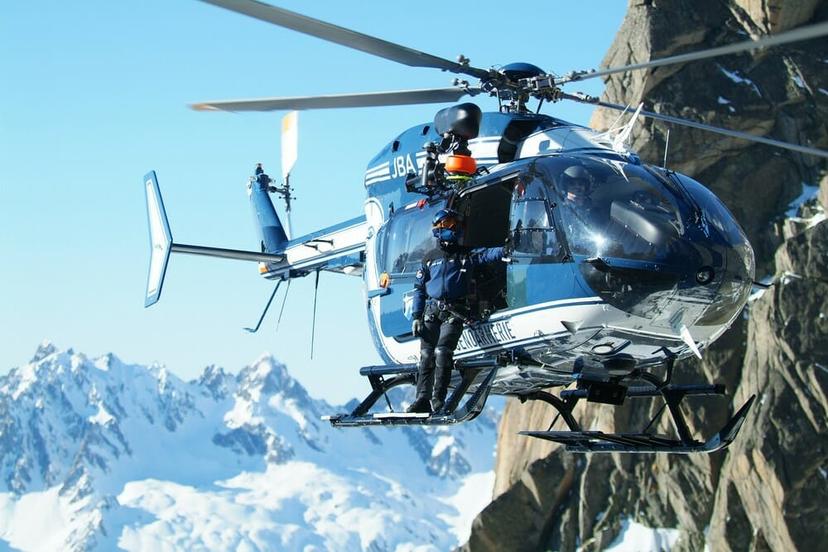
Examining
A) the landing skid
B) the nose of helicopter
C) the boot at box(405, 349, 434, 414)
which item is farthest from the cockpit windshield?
the boot at box(405, 349, 434, 414)

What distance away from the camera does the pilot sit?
1608cm

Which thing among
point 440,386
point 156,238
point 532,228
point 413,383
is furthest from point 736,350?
point 532,228

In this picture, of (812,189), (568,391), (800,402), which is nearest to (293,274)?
(568,391)

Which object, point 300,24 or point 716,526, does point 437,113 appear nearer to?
point 300,24

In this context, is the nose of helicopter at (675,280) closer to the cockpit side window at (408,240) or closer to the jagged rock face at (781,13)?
the cockpit side window at (408,240)

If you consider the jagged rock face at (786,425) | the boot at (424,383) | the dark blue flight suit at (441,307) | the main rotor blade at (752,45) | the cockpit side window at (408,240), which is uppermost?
the main rotor blade at (752,45)

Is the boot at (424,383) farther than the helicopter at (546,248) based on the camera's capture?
Yes

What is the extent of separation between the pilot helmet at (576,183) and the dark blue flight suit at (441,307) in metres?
1.35

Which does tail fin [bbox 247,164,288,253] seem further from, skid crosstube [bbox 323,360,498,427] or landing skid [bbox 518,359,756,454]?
landing skid [bbox 518,359,756,454]

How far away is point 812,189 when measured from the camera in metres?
49.8

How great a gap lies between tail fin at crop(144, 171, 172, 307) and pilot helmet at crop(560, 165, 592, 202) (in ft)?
28.0

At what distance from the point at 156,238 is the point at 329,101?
328 inches

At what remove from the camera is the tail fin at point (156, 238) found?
21344 millimetres

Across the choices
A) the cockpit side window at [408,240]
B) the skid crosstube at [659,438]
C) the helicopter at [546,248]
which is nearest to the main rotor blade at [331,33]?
the helicopter at [546,248]
